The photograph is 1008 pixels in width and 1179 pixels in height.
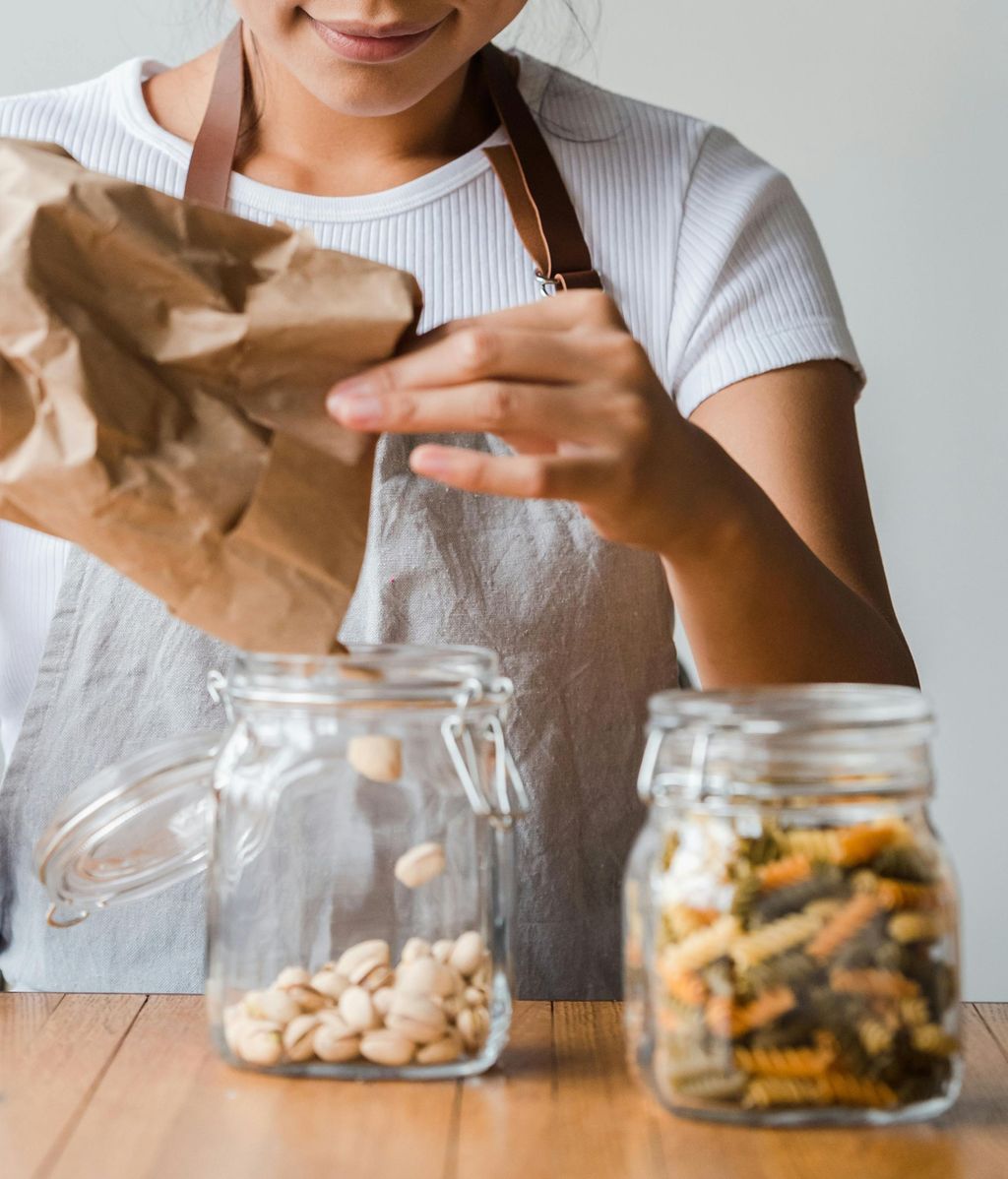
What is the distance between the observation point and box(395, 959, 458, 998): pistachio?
57 cm

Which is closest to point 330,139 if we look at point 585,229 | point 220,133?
point 220,133

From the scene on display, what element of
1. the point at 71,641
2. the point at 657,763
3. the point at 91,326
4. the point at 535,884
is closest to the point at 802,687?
the point at 657,763

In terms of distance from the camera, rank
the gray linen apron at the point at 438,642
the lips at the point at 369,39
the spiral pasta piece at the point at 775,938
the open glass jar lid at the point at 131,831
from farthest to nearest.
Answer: the gray linen apron at the point at 438,642, the lips at the point at 369,39, the open glass jar lid at the point at 131,831, the spiral pasta piece at the point at 775,938

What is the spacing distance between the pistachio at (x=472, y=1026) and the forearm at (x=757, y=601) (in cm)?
21

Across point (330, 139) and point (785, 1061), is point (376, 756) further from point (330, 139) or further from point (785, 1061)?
point (330, 139)

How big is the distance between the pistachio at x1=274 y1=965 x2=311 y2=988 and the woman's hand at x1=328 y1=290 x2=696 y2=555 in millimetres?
191

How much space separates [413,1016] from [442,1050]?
0.06 ft

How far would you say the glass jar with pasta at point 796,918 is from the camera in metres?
0.50

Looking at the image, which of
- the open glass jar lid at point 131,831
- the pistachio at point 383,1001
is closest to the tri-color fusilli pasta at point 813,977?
the pistachio at point 383,1001

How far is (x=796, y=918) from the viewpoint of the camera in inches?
19.7

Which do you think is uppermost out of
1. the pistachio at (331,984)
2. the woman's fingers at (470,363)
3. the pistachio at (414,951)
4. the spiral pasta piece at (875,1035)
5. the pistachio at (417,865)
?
the woman's fingers at (470,363)

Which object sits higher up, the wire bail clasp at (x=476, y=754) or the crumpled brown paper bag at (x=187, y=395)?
the crumpled brown paper bag at (x=187, y=395)

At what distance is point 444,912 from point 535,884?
337mm

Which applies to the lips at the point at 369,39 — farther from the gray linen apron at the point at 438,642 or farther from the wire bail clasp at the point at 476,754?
the wire bail clasp at the point at 476,754
